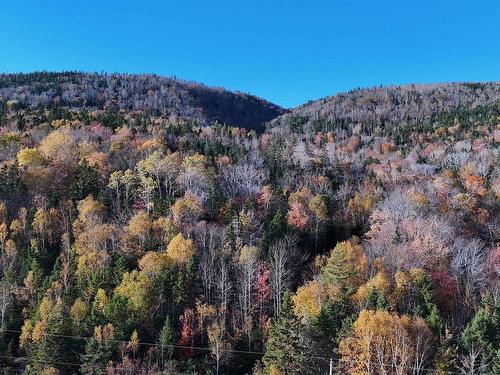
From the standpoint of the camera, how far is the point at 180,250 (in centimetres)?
5991

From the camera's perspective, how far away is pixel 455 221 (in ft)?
232

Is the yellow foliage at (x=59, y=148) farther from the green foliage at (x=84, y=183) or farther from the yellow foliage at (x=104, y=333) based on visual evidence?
Result: the yellow foliage at (x=104, y=333)

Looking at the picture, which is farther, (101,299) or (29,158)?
(29,158)

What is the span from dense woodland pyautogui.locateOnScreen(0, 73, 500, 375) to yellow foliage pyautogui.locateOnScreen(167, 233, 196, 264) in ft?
0.73

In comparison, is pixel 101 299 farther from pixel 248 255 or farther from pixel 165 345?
pixel 248 255

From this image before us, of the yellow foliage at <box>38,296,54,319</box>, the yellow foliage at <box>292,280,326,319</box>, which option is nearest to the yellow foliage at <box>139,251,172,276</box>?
the yellow foliage at <box>38,296,54,319</box>

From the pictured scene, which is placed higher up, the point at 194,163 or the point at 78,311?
the point at 194,163

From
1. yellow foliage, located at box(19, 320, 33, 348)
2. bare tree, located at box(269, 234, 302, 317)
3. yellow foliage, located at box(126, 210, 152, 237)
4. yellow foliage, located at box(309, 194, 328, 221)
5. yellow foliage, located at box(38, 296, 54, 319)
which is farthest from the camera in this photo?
yellow foliage, located at box(309, 194, 328, 221)

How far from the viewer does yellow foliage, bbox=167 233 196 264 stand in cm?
5946

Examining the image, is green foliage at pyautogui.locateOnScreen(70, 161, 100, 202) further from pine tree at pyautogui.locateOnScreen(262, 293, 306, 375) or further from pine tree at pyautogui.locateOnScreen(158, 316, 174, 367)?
pine tree at pyautogui.locateOnScreen(262, 293, 306, 375)

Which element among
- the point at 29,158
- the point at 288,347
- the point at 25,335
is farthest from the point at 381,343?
the point at 29,158

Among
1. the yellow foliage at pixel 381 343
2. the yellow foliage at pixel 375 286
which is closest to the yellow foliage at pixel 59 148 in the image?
the yellow foliage at pixel 375 286

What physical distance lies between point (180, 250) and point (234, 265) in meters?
7.74

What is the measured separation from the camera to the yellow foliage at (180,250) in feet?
195
